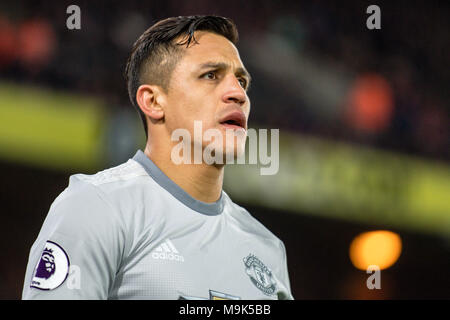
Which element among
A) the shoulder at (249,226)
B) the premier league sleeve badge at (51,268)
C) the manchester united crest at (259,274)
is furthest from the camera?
the shoulder at (249,226)

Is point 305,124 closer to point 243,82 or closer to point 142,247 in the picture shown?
point 243,82

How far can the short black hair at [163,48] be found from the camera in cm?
242

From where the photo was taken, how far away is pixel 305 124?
6.68 meters

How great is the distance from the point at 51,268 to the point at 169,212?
506 millimetres

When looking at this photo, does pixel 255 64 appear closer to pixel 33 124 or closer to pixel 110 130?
pixel 110 130

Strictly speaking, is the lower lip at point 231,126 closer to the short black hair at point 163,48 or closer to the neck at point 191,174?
the neck at point 191,174

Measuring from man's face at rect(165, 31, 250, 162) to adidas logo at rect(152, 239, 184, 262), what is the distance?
411 mm

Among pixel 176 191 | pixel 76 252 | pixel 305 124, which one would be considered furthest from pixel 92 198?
pixel 305 124

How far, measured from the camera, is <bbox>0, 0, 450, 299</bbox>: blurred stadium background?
5320 mm

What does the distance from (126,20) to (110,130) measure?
1.21 meters

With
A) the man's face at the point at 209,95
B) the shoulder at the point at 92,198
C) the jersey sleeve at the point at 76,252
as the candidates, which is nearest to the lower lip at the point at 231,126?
the man's face at the point at 209,95

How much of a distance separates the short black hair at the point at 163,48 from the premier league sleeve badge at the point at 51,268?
82cm

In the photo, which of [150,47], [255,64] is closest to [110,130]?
[255,64]
